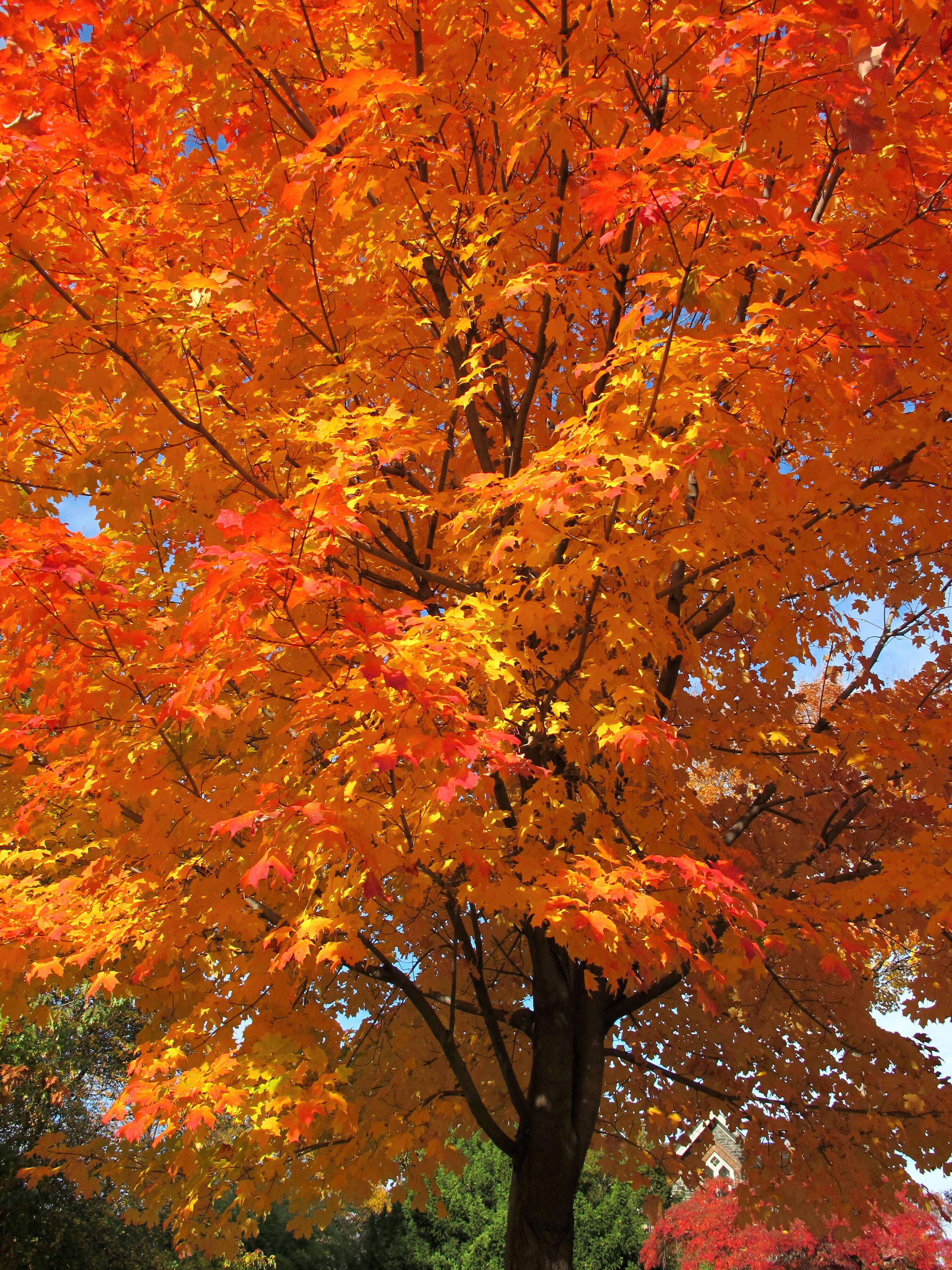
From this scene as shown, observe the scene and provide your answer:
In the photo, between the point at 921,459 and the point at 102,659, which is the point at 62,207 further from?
the point at 921,459

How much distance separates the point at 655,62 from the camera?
3594 mm

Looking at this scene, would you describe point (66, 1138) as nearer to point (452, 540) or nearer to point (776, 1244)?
point (776, 1244)

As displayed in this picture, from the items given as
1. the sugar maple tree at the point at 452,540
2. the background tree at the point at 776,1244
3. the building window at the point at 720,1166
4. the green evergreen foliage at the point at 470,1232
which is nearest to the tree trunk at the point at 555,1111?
the sugar maple tree at the point at 452,540

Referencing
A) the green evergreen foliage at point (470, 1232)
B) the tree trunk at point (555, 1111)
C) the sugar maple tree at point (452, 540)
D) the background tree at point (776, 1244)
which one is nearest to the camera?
the sugar maple tree at point (452, 540)

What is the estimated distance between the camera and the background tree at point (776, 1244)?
10.8 m

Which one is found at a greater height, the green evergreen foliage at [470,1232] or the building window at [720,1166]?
the building window at [720,1166]

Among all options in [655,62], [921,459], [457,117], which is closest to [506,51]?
[457,117]

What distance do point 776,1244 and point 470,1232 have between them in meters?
6.14

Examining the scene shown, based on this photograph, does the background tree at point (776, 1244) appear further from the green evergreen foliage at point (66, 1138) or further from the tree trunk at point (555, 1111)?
the green evergreen foliage at point (66, 1138)

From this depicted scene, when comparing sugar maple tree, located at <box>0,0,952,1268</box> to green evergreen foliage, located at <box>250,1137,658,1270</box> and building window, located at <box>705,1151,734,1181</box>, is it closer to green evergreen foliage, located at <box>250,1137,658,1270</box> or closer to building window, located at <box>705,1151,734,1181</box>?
green evergreen foliage, located at <box>250,1137,658,1270</box>

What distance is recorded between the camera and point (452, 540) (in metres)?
4.46

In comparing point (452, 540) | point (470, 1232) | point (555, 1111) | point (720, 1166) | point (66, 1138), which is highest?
point (452, 540)

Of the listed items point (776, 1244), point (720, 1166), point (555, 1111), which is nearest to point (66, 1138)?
point (776, 1244)

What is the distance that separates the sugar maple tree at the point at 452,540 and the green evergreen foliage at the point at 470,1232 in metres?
11.3
